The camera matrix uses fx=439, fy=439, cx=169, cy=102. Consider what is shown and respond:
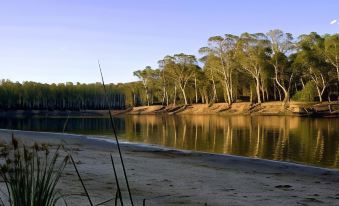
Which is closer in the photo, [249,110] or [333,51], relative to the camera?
[333,51]

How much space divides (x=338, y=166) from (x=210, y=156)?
592 cm

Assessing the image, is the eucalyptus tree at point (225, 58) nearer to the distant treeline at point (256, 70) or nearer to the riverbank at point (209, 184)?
the distant treeline at point (256, 70)

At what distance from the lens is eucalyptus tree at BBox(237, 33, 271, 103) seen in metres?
91.1

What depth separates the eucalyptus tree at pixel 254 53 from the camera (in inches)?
3588

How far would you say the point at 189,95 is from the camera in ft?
431

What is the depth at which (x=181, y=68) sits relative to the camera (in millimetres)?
121250

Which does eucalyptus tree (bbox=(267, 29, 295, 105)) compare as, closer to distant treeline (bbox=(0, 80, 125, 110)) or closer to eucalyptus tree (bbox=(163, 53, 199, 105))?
eucalyptus tree (bbox=(163, 53, 199, 105))

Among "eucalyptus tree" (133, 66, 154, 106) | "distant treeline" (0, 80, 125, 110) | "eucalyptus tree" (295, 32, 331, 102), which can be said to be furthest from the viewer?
"distant treeline" (0, 80, 125, 110)

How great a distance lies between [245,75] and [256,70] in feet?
41.6

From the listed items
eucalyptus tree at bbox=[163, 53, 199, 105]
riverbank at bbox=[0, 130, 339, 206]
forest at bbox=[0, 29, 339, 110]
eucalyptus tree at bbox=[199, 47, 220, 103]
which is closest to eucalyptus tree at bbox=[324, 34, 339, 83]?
forest at bbox=[0, 29, 339, 110]

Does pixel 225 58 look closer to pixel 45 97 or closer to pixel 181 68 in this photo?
pixel 181 68

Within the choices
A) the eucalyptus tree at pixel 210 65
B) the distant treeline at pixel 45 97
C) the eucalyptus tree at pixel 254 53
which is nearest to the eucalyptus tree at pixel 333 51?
the eucalyptus tree at pixel 254 53

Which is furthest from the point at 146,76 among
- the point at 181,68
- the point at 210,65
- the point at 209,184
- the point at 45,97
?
the point at 209,184

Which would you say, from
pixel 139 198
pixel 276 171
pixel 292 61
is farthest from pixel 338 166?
pixel 292 61
